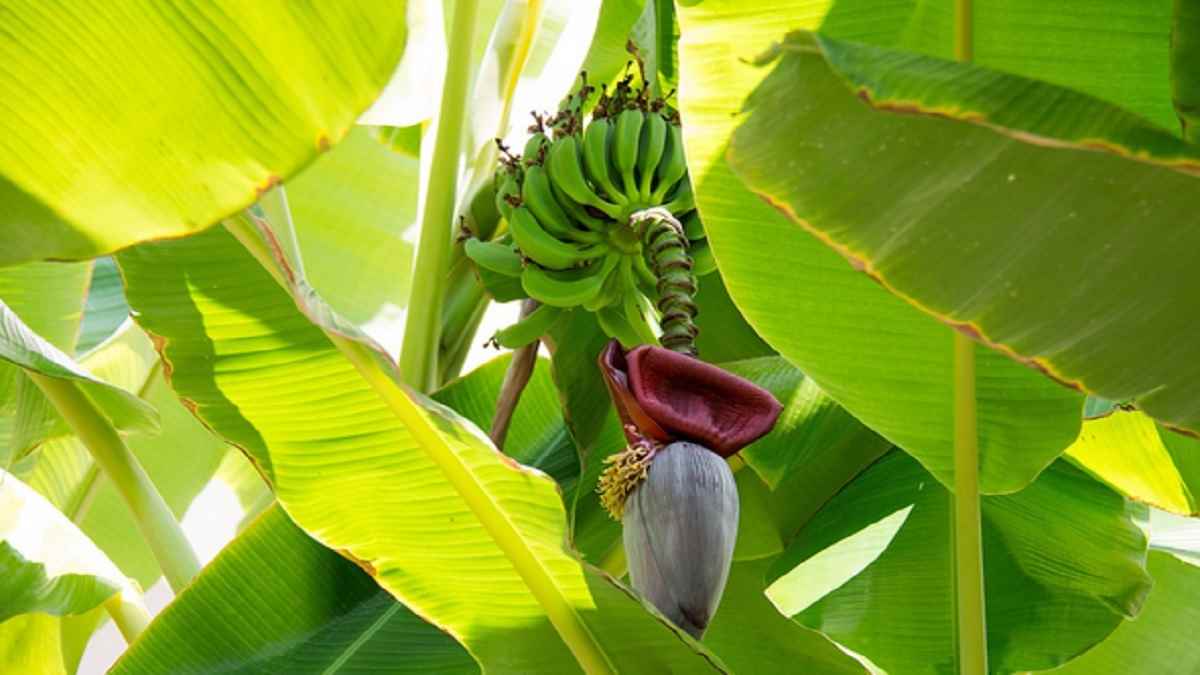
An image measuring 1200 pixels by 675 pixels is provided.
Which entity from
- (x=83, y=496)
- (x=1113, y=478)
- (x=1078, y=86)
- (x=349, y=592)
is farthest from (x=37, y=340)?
(x=1113, y=478)

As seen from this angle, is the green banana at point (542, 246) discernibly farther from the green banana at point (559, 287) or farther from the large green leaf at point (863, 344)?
the large green leaf at point (863, 344)

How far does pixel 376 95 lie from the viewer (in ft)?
2.60

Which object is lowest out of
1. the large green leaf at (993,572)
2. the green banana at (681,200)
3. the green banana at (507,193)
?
the large green leaf at (993,572)

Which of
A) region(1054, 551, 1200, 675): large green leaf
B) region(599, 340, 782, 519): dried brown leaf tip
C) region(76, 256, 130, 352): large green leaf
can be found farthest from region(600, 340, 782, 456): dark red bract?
→ region(76, 256, 130, 352): large green leaf

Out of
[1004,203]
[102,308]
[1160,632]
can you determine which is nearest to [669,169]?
[1004,203]

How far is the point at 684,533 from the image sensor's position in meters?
0.76

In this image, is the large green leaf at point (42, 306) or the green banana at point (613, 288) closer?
the green banana at point (613, 288)

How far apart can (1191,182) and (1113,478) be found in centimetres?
72

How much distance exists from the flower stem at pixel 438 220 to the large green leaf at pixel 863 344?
1.12 feet

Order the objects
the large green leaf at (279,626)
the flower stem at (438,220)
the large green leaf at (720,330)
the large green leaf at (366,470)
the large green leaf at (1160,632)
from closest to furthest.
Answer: the large green leaf at (366,470), the large green leaf at (279,626), the flower stem at (438,220), the large green leaf at (720,330), the large green leaf at (1160,632)

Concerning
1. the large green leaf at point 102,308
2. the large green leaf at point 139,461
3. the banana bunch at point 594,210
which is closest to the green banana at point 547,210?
the banana bunch at point 594,210

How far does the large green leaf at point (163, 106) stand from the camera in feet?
2.59

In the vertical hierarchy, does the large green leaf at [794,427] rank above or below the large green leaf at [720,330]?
below

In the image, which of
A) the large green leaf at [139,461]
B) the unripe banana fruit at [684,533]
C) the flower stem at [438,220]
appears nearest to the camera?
the unripe banana fruit at [684,533]
